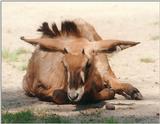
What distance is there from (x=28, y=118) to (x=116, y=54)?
214 centimetres

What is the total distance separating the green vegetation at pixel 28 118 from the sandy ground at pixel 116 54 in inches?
9.3

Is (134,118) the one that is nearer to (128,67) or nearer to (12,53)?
(128,67)

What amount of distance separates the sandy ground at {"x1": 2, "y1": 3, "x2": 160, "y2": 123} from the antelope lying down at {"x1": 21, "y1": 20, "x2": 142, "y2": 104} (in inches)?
6.4

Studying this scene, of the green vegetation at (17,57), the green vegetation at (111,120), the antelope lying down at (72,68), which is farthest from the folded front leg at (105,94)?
the green vegetation at (17,57)

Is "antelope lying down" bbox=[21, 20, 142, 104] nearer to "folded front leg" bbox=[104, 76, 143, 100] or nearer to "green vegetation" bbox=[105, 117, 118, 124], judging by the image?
"folded front leg" bbox=[104, 76, 143, 100]

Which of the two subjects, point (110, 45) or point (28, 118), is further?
point (110, 45)

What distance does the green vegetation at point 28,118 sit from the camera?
794cm

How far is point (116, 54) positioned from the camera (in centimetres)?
970

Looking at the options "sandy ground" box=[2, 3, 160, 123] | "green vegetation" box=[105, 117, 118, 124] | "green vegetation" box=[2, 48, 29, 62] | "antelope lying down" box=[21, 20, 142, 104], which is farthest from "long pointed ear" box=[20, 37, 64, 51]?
"green vegetation" box=[2, 48, 29, 62]

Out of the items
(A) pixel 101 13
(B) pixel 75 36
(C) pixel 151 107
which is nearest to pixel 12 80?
(B) pixel 75 36

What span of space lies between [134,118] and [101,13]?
13.1 m

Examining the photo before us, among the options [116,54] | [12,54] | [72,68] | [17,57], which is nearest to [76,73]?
[72,68]

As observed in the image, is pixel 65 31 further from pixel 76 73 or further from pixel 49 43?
pixel 76 73

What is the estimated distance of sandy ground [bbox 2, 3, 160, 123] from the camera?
8688 millimetres
